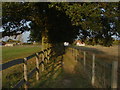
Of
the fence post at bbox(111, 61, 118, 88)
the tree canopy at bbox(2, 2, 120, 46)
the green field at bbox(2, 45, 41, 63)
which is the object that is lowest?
the green field at bbox(2, 45, 41, 63)

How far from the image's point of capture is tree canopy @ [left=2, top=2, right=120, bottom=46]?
402 inches

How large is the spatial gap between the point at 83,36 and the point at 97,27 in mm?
12718

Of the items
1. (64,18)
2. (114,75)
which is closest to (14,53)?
(64,18)

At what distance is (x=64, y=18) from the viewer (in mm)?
17688

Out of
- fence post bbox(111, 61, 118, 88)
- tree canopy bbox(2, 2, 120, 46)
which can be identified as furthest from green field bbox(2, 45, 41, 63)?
fence post bbox(111, 61, 118, 88)

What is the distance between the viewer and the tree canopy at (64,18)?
10.2 meters

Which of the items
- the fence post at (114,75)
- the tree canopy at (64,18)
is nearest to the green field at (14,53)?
the tree canopy at (64,18)

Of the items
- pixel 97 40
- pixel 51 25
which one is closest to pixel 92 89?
pixel 51 25

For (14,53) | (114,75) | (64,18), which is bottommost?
(14,53)

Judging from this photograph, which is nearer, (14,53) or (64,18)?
(64,18)

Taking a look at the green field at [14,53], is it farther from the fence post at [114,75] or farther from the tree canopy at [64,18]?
the fence post at [114,75]

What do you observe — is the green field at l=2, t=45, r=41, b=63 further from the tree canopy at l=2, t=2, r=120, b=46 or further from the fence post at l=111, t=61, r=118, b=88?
the fence post at l=111, t=61, r=118, b=88

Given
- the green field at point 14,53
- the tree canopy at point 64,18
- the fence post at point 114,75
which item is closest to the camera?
the fence post at point 114,75

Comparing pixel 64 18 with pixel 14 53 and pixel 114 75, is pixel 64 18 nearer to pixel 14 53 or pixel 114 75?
pixel 114 75
